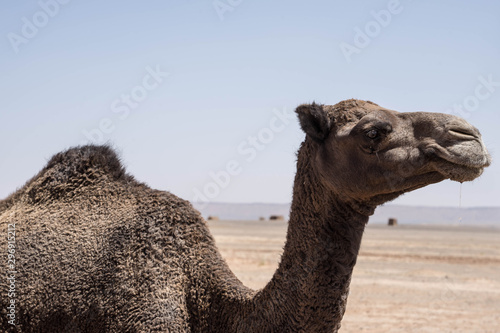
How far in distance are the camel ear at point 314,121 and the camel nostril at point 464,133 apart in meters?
0.88

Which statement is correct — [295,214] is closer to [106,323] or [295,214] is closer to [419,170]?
[419,170]

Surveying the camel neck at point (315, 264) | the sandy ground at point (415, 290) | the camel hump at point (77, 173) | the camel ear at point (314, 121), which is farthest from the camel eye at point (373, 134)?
the sandy ground at point (415, 290)

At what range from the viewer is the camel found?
3.92m

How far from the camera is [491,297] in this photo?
1645cm

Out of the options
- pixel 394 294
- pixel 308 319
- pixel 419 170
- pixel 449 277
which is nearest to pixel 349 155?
pixel 419 170

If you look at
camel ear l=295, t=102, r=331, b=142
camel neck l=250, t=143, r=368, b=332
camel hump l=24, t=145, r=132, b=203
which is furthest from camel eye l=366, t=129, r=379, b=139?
camel hump l=24, t=145, r=132, b=203

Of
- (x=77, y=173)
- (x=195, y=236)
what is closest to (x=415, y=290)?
(x=195, y=236)

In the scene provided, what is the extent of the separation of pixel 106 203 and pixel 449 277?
1730cm

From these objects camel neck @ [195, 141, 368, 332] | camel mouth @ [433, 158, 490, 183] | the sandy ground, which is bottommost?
the sandy ground

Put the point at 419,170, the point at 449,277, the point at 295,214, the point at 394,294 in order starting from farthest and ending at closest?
1. the point at 449,277
2. the point at 394,294
3. the point at 295,214
4. the point at 419,170

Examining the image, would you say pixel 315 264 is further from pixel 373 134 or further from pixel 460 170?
pixel 460 170

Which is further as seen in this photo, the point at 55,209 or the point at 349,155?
the point at 55,209

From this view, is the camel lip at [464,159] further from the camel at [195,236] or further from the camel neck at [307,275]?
the camel neck at [307,275]

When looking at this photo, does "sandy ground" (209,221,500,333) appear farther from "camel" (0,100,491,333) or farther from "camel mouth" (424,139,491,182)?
"camel mouth" (424,139,491,182)
